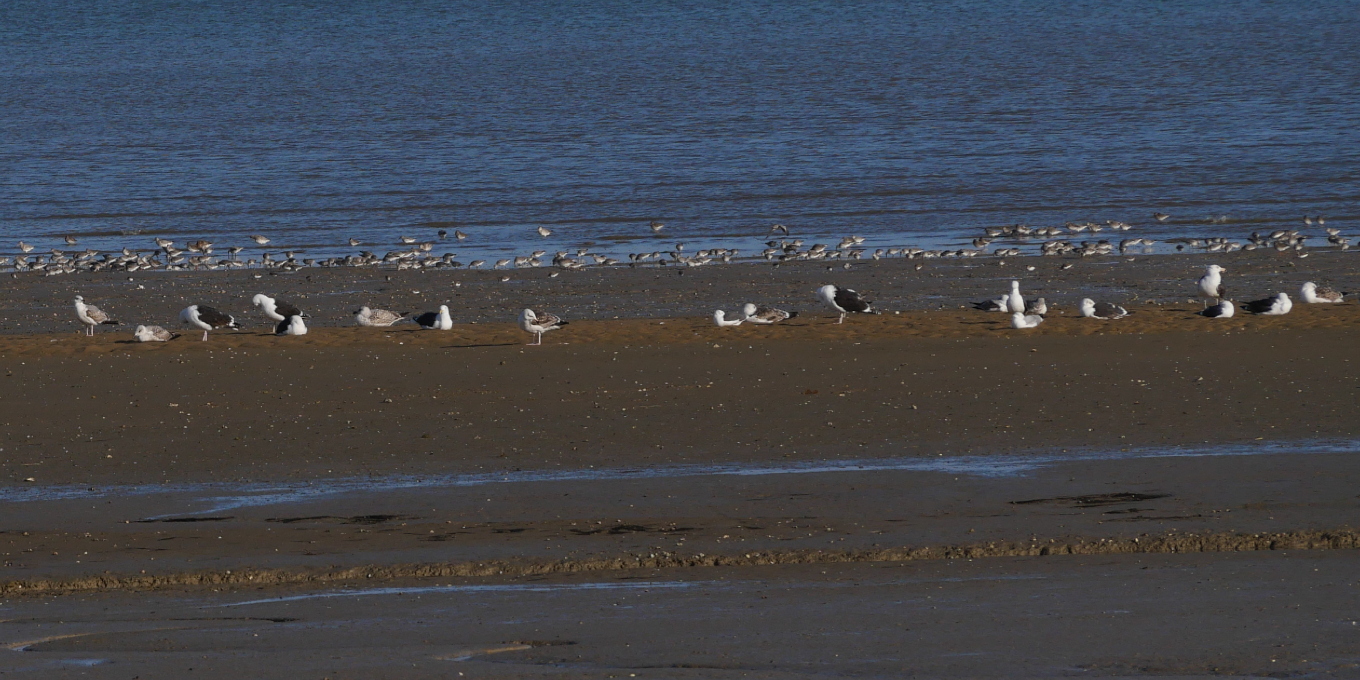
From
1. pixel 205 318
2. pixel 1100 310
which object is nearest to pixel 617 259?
pixel 205 318

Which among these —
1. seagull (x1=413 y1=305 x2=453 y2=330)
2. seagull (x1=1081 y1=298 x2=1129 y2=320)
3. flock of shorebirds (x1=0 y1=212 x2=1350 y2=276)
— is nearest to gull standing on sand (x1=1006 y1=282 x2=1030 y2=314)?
seagull (x1=1081 y1=298 x2=1129 y2=320)

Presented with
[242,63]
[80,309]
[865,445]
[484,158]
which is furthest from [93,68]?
[865,445]

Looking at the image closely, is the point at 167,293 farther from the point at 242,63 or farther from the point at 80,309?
the point at 242,63

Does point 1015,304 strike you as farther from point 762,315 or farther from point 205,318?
point 205,318

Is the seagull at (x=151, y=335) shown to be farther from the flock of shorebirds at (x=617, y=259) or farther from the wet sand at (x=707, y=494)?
the flock of shorebirds at (x=617, y=259)

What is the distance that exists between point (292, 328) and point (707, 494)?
26.9 ft

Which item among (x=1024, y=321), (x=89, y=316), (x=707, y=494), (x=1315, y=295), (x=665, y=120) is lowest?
(x=665, y=120)

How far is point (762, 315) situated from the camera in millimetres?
16312

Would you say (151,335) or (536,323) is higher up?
(536,323)

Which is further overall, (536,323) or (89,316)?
(89,316)

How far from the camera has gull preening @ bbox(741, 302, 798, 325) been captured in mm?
16125

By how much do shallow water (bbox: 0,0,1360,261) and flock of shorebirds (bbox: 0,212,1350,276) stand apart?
1.69m

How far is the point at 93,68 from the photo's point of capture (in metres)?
75.0

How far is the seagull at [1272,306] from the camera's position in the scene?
628 inches
